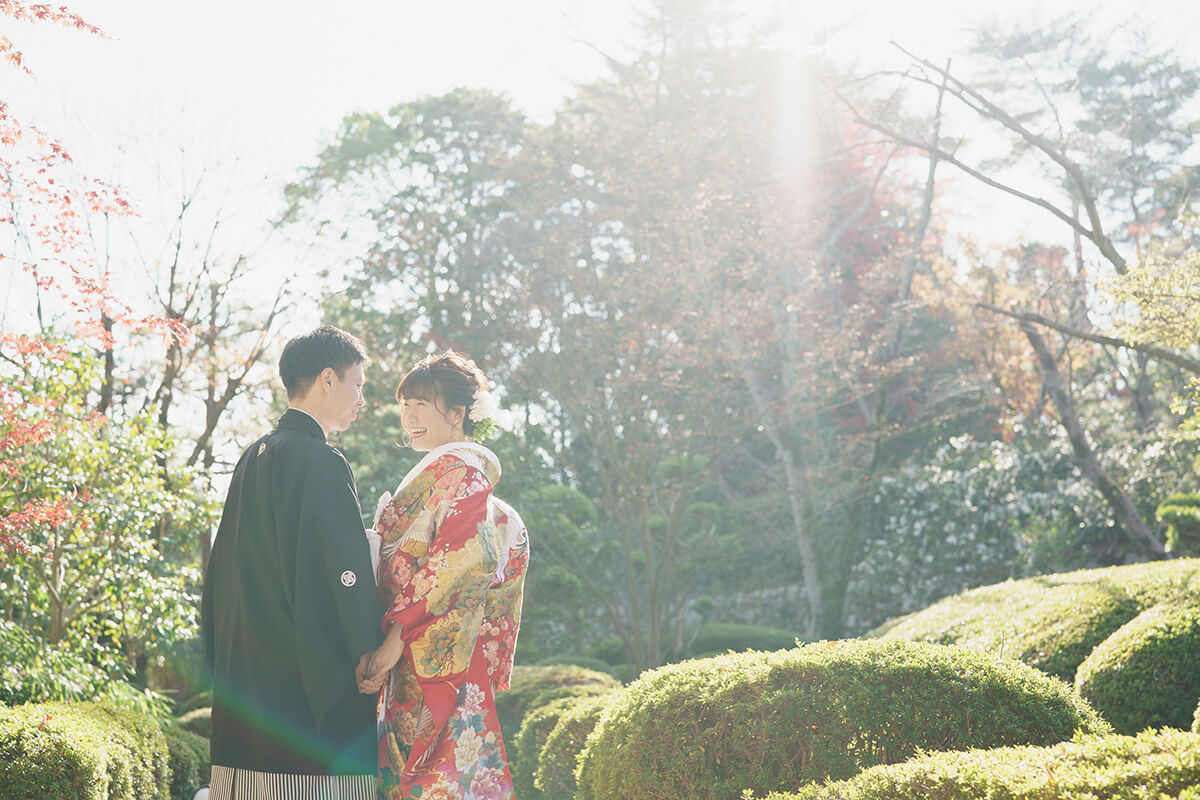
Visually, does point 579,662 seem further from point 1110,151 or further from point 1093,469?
point 1110,151

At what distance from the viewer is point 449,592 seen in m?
2.42

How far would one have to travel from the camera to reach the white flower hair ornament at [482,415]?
278cm

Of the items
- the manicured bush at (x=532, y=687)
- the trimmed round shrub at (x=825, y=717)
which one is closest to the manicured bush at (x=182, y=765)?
the manicured bush at (x=532, y=687)

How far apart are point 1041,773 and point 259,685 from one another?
176cm

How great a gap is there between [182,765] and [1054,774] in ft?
19.3

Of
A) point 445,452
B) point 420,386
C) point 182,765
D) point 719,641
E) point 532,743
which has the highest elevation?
point 420,386

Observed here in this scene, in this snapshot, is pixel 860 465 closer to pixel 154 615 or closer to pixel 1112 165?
pixel 1112 165

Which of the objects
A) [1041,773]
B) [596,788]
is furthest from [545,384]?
[1041,773]

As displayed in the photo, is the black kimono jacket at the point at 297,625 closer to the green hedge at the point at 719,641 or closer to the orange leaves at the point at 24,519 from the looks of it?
the orange leaves at the point at 24,519

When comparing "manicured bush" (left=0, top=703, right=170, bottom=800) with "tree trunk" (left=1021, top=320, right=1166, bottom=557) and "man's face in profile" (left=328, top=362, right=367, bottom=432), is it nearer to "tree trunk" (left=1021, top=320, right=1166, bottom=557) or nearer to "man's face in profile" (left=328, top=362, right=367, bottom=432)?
"man's face in profile" (left=328, top=362, right=367, bottom=432)

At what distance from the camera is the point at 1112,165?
35.4 feet

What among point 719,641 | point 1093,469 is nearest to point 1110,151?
point 1093,469

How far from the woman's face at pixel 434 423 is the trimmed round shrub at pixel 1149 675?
10.6ft

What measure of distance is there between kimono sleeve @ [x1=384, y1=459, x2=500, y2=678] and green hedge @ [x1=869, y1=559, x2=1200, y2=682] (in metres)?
3.10
